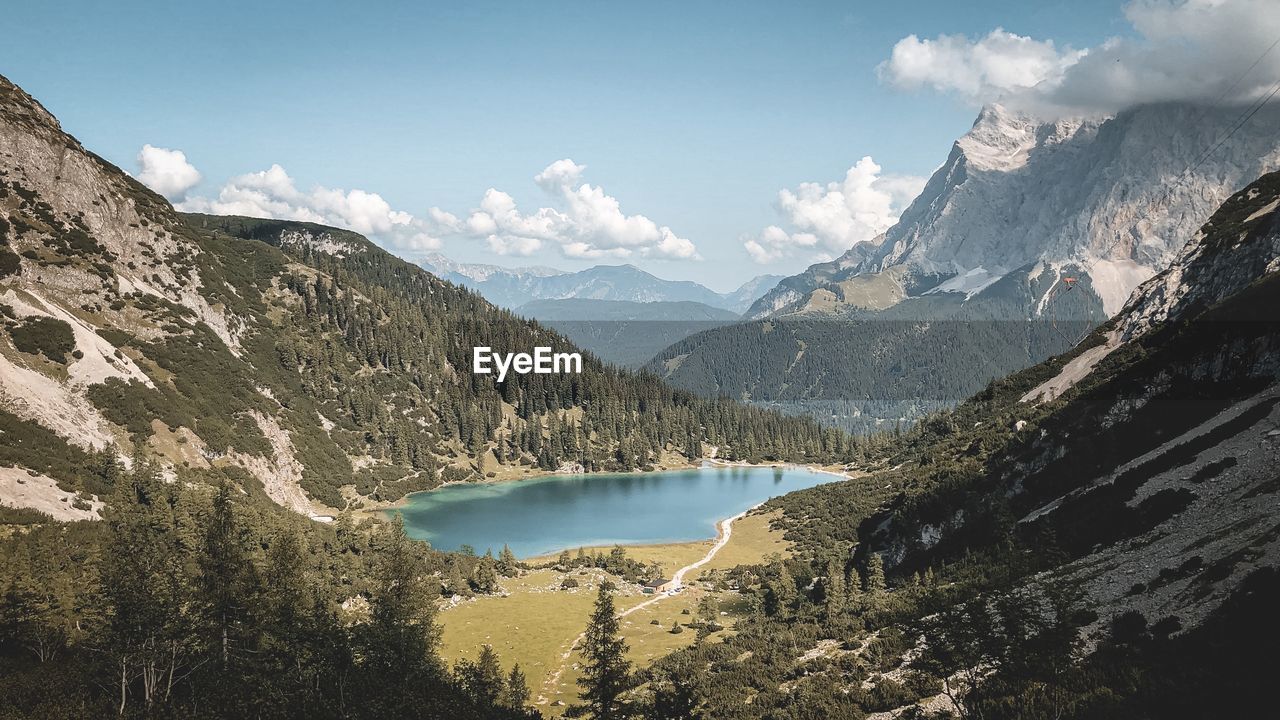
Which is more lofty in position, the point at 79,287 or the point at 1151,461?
the point at 79,287

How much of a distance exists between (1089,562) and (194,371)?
117 meters

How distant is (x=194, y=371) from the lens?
347ft

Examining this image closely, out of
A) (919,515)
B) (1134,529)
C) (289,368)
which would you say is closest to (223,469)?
(289,368)

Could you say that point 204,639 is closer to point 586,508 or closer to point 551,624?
point 551,624

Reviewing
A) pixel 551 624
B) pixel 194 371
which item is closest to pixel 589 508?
pixel 194 371

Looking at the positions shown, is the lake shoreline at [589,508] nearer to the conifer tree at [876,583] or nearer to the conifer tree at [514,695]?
the conifer tree at [876,583]

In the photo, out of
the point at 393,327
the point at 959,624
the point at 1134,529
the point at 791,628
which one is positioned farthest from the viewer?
the point at 393,327

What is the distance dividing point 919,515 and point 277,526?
65.4 meters

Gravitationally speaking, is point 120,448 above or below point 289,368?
below

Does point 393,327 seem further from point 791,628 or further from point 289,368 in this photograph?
point 791,628

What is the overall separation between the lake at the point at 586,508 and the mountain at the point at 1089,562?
4003cm

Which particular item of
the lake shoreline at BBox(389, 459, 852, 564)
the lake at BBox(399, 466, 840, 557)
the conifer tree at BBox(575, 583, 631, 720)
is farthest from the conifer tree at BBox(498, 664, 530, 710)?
the lake at BBox(399, 466, 840, 557)

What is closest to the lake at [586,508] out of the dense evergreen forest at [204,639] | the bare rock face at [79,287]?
the bare rock face at [79,287]

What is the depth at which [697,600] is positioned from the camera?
2908 inches
